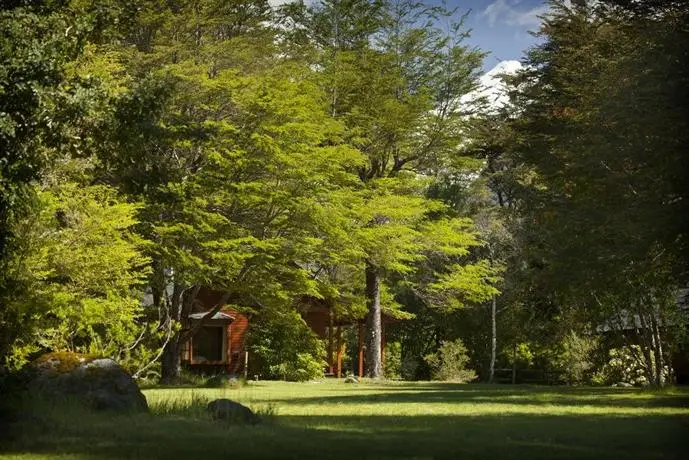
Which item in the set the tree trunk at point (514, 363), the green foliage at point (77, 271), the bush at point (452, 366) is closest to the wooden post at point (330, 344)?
the bush at point (452, 366)

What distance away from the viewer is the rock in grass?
12.9 m

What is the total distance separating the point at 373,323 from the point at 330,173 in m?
10.4

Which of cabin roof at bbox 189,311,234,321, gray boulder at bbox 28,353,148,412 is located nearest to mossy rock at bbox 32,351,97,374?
gray boulder at bbox 28,353,148,412

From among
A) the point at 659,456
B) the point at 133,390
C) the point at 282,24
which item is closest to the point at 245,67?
the point at 282,24

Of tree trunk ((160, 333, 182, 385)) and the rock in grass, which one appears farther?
tree trunk ((160, 333, 182, 385))

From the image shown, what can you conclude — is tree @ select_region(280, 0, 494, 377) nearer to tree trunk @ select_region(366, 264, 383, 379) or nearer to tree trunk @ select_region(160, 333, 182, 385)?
tree trunk @ select_region(366, 264, 383, 379)

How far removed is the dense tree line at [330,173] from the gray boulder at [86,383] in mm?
1615

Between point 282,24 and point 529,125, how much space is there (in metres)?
12.3

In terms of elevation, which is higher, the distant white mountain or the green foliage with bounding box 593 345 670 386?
the distant white mountain

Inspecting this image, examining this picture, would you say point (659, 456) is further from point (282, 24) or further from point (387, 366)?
point (387, 366)

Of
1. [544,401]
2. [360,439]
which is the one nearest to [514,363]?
[544,401]

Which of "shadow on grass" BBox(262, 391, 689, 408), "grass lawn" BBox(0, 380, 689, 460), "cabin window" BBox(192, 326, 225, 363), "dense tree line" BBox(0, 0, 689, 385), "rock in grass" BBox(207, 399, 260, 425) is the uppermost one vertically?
"dense tree line" BBox(0, 0, 689, 385)

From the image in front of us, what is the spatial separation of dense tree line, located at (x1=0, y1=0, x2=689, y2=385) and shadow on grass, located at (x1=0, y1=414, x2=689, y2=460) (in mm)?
3238

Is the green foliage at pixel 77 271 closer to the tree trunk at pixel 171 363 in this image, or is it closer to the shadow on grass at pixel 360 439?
the tree trunk at pixel 171 363
